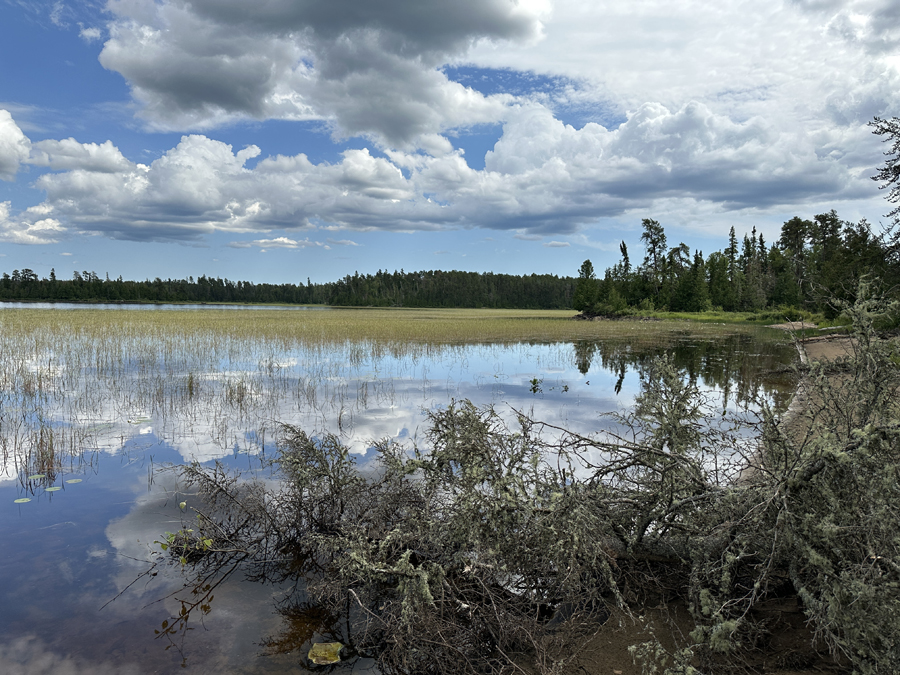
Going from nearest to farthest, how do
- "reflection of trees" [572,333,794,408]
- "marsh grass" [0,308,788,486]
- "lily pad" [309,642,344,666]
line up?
"lily pad" [309,642,344,666] → "marsh grass" [0,308,788,486] → "reflection of trees" [572,333,794,408]

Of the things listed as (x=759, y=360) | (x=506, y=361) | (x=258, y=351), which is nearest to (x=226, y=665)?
(x=506, y=361)

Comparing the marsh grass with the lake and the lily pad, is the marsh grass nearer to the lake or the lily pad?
the lake

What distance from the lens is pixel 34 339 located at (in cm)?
2334

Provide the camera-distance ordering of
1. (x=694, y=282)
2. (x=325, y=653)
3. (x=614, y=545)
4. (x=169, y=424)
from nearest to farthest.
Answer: (x=325, y=653), (x=614, y=545), (x=169, y=424), (x=694, y=282)

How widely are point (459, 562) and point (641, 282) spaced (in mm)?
77918

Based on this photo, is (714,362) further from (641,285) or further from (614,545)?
(641,285)

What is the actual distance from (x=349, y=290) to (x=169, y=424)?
169 m

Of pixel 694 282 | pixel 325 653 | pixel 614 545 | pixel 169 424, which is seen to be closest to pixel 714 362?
pixel 614 545

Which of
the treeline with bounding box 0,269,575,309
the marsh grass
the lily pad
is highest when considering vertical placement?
the treeline with bounding box 0,269,575,309

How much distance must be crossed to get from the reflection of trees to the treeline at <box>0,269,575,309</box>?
4791 inches

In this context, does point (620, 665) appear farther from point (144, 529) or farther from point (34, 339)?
point (34, 339)

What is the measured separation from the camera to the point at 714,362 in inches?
850

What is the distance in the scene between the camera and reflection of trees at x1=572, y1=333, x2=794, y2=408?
15323 millimetres

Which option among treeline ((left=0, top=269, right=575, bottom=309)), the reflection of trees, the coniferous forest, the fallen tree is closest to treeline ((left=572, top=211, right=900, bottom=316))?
the coniferous forest
